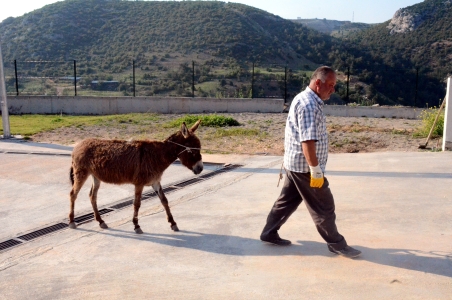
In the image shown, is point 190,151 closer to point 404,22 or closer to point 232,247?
point 232,247

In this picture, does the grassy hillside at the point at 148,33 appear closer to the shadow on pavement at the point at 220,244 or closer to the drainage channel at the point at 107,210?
the drainage channel at the point at 107,210

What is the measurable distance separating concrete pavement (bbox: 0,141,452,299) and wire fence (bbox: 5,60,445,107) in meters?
17.1

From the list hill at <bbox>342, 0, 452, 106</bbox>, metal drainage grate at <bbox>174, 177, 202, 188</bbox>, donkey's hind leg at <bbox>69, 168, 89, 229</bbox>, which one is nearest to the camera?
donkey's hind leg at <bbox>69, 168, 89, 229</bbox>

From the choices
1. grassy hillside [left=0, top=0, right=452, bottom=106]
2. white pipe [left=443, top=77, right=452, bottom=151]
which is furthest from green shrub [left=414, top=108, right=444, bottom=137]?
grassy hillside [left=0, top=0, right=452, bottom=106]

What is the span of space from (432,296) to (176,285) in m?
2.44

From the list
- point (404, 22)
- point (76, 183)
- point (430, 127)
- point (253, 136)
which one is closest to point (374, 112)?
point (430, 127)

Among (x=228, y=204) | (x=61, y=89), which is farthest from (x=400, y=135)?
(x=61, y=89)

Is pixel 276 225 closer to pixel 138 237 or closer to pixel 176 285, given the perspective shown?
pixel 176 285

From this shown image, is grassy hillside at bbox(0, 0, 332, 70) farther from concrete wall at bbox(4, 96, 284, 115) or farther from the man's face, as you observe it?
the man's face

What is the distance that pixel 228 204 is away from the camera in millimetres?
7094

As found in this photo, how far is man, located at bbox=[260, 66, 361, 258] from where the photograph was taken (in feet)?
14.9

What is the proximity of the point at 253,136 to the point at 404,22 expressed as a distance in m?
42.0

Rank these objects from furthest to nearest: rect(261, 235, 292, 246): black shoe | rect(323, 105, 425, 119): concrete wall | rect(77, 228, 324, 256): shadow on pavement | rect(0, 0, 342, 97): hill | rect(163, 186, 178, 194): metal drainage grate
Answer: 1. rect(0, 0, 342, 97): hill
2. rect(323, 105, 425, 119): concrete wall
3. rect(163, 186, 178, 194): metal drainage grate
4. rect(261, 235, 292, 246): black shoe
5. rect(77, 228, 324, 256): shadow on pavement

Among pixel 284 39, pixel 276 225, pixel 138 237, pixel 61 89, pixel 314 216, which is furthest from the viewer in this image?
pixel 284 39
